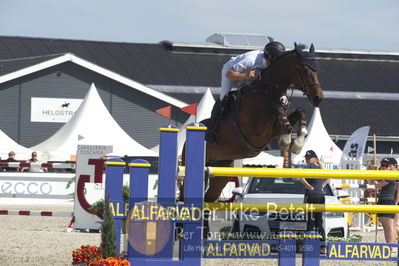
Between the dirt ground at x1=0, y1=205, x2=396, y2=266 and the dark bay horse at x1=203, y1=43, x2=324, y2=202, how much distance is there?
129 centimetres

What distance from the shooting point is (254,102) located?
24.0 feet

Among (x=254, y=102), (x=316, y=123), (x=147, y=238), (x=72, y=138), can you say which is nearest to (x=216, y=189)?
(x=254, y=102)

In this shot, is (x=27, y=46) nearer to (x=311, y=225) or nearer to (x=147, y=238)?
(x=311, y=225)

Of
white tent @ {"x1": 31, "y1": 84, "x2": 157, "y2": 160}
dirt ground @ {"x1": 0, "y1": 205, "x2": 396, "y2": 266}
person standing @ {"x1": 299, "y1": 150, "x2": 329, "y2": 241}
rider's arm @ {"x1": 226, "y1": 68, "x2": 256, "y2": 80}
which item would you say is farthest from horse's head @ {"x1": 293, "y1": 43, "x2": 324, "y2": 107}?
white tent @ {"x1": 31, "y1": 84, "x2": 157, "y2": 160}

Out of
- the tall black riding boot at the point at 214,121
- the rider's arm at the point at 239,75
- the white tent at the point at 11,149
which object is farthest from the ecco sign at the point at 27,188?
the rider's arm at the point at 239,75

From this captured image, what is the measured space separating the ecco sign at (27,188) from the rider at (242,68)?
7996 millimetres

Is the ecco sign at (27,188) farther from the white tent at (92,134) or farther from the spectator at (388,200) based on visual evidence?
the spectator at (388,200)

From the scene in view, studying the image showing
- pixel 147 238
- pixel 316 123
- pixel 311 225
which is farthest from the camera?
pixel 316 123

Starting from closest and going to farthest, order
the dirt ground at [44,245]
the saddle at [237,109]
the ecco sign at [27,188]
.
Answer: the saddle at [237,109]
the dirt ground at [44,245]
the ecco sign at [27,188]

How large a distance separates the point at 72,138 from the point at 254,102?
41.8 feet

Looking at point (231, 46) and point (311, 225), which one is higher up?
point (231, 46)

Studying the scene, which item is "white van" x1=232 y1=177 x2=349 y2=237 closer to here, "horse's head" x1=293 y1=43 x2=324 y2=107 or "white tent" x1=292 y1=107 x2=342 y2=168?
"horse's head" x1=293 y1=43 x2=324 y2=107

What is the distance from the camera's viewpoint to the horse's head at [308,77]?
6.93 metres

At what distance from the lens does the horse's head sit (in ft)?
22.7
